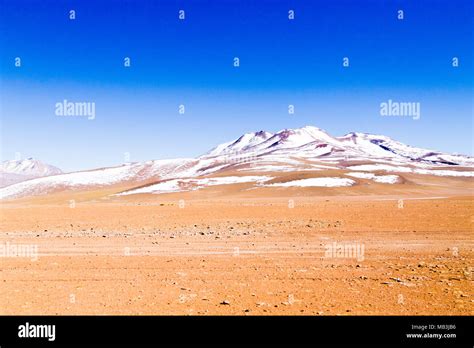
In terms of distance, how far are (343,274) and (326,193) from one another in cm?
7391

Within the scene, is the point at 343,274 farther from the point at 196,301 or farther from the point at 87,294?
the point at 87,294

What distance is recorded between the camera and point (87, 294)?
11.3m

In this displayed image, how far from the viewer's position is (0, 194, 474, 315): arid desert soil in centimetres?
1030

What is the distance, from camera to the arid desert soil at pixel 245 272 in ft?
33.8

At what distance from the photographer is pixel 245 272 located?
45.5 feet

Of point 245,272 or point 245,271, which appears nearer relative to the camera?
point 245,272
